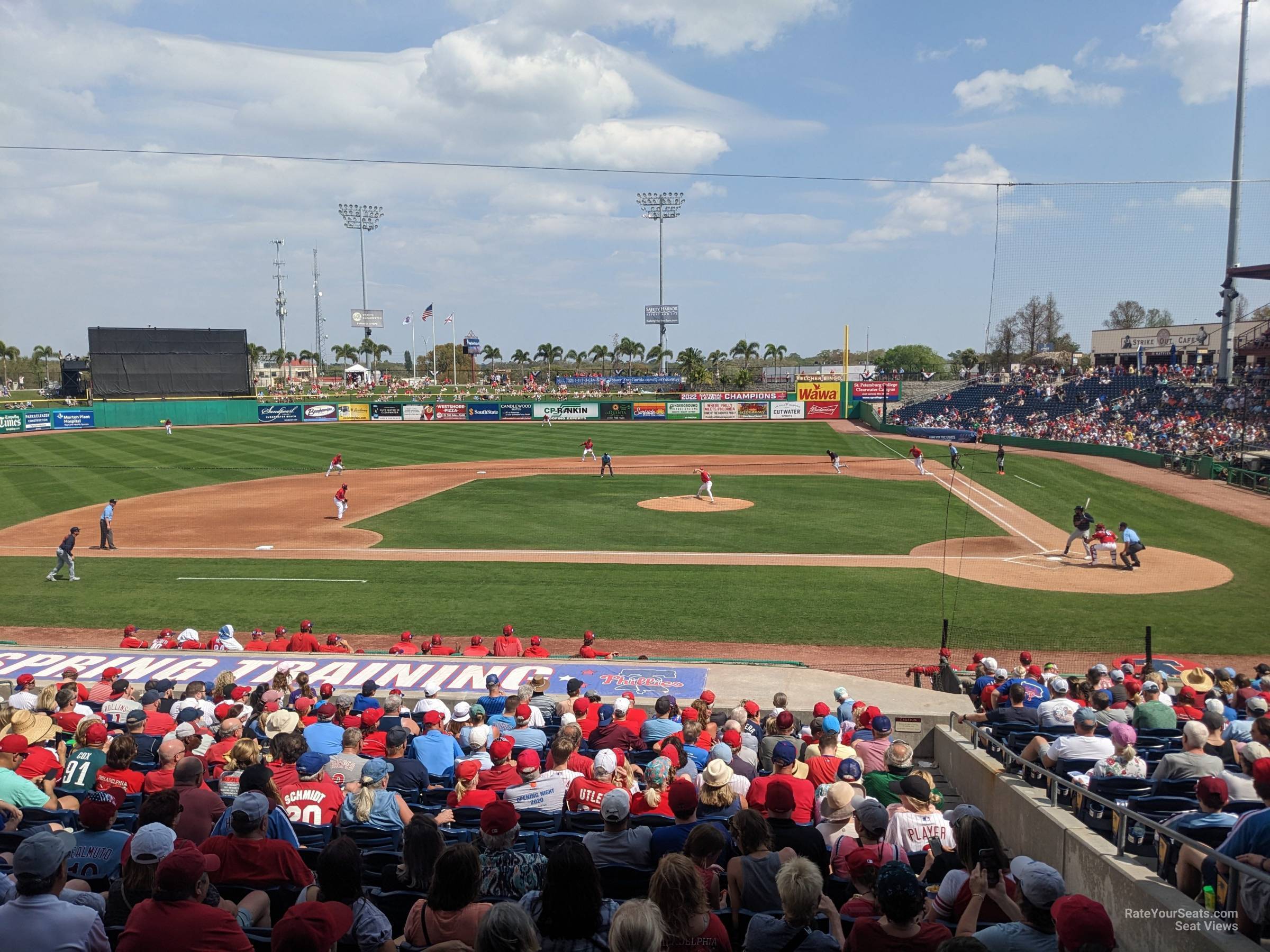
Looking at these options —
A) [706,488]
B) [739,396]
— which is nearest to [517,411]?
[739,396]

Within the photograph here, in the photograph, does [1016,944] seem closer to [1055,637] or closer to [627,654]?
[627,654]

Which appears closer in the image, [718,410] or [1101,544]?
[1101,544]

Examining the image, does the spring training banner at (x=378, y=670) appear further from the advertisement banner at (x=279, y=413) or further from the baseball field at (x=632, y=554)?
the advertisement banner at (x=279, y=413)

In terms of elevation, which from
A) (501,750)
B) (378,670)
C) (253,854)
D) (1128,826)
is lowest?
(378,670)

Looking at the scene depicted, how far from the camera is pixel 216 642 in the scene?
1622 cm

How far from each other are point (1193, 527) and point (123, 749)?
101ft

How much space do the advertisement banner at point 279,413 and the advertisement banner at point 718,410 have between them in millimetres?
34101

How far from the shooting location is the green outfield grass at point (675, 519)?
26.6 metres

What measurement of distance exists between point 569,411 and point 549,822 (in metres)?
68.8

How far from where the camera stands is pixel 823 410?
75.9 meters

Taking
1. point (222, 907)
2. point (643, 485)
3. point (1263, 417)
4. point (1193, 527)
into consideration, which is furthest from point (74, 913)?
point (1263, 417)

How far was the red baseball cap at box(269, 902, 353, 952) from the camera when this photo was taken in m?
3.88

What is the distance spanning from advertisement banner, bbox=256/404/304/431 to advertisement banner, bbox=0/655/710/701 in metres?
59.3

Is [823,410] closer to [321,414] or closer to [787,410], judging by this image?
[787,410]
